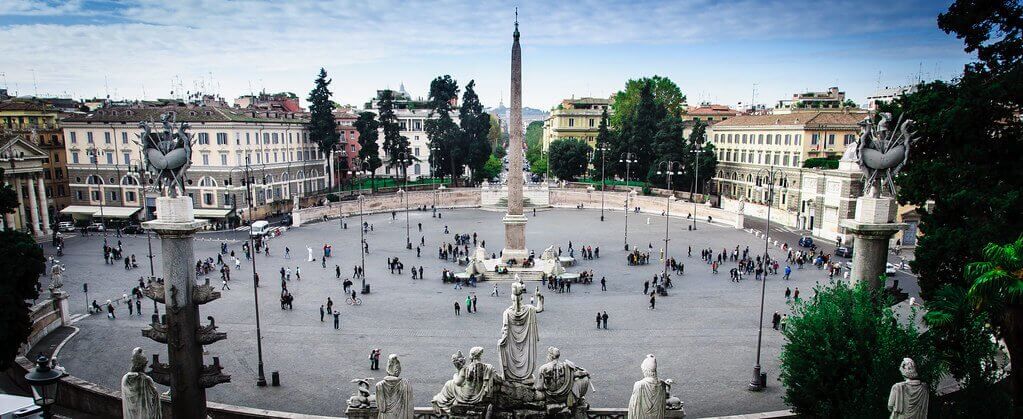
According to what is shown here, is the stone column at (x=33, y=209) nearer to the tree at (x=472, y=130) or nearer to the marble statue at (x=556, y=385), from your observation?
the tree at (x=472, y=130)

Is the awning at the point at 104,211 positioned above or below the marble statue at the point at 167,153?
below

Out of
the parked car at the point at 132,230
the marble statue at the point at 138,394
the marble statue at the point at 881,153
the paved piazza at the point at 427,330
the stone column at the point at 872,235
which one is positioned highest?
the marble statue at the point at 881,153

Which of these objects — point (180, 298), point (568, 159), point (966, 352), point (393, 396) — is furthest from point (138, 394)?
point (568, 159)

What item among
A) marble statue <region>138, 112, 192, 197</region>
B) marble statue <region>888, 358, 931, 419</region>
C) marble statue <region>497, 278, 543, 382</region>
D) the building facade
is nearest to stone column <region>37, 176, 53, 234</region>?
the building facade

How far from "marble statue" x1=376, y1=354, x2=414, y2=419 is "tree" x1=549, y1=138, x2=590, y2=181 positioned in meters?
58.2

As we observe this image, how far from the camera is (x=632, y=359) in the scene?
18312 mm

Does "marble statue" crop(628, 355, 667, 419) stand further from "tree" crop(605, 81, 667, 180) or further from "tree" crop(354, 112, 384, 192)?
"tree" crop(354, 112, 384, 192)

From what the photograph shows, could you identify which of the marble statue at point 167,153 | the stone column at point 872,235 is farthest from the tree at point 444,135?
the stone column at point 872,235

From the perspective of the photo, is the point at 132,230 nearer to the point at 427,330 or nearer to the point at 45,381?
the point at 427,330

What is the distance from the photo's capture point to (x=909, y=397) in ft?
24.9

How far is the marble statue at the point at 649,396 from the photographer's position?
752 centimetres

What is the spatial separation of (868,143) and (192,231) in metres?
11.4

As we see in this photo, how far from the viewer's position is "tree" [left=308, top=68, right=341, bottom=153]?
53344 millimetres

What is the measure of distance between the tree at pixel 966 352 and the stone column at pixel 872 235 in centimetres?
104
